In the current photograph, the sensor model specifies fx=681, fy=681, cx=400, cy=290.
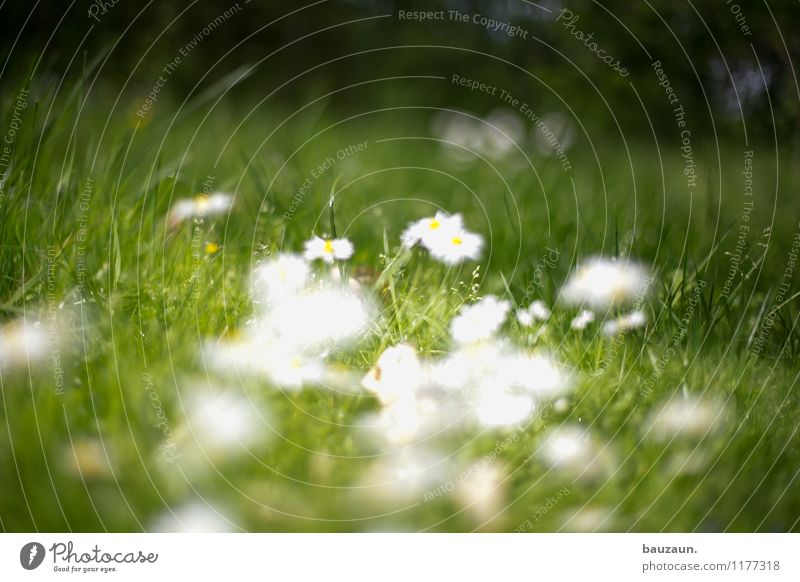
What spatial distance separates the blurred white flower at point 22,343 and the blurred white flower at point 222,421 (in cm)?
21

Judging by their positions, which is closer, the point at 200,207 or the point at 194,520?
the point at 194,520

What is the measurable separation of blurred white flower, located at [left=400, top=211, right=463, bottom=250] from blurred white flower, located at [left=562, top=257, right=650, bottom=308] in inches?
8.5

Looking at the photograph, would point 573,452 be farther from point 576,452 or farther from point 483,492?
point 483,492

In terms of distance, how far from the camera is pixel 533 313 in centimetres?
102

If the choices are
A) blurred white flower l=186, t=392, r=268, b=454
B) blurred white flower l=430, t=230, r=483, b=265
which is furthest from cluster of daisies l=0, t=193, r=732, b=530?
blurred white flower l=430, t=230, r=483, b=265

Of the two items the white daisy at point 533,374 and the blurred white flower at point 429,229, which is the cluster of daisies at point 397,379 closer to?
the white daisy at point 533,374

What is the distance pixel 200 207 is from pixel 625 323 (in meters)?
0.69

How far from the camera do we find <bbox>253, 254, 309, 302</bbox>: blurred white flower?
97cm
